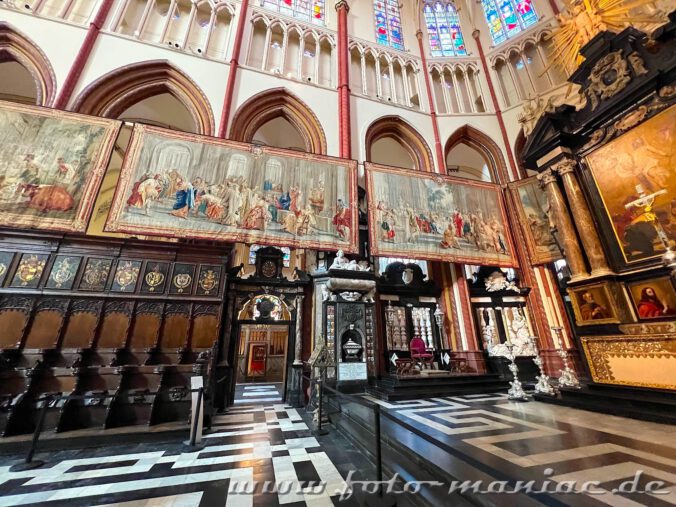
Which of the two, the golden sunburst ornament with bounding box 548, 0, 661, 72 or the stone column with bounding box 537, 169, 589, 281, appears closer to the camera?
the stone column with bounding box 537, 169, 589, 281

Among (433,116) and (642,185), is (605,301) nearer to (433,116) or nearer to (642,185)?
(642,185)

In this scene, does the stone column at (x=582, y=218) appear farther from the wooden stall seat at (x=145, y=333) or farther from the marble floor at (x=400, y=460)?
the wooden stall seat at (x=145, y=333)

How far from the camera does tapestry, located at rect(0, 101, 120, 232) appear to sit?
555 centimetres

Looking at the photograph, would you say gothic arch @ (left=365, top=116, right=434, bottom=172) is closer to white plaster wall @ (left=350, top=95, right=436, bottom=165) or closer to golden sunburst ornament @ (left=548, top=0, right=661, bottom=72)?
white plaster wall @ (left=350, top=95, right=436, bottom=165)

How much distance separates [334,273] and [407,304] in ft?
12.0

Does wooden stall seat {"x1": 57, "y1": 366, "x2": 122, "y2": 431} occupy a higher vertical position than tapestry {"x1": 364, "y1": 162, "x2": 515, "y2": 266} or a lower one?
lower

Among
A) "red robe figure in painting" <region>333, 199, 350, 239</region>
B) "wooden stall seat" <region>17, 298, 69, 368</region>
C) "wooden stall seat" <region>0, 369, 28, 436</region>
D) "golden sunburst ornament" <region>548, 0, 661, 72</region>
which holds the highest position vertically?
"golden sunburst ornament" <region>548, 0, 661, 72</region>

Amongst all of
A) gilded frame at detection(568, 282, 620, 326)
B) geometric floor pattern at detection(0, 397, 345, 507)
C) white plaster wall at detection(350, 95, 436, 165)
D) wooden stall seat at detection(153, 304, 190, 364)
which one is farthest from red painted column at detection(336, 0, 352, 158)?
geometric floor pattern at detection(0, 397, 345, 507)

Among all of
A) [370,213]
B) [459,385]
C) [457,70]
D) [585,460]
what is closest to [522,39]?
[457,70]

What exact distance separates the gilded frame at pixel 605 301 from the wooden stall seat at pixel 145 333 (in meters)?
8.99

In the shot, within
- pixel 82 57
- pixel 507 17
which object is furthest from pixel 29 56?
pixel 507 17

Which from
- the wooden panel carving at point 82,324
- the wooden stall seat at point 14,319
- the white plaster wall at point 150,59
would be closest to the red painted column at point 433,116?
the white plaster wall at point 150,59

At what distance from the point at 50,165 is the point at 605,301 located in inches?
457

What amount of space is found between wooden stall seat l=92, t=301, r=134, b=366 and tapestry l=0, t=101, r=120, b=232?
1.99 meters
